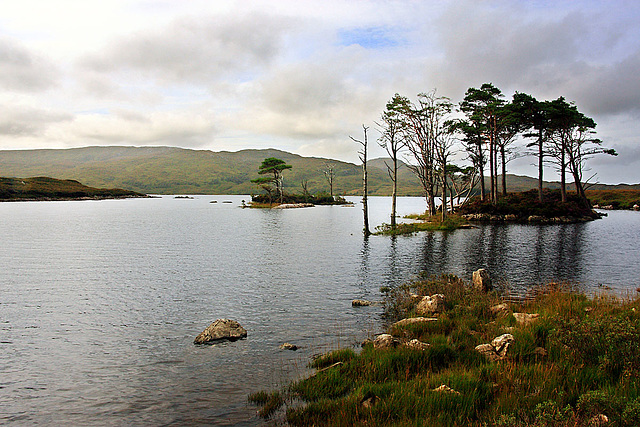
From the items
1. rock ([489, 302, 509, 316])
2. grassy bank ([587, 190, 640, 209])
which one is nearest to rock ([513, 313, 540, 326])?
rock ([489, 302, 509, 316])

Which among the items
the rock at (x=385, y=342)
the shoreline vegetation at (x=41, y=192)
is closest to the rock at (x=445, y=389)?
the rock at (x=385, y=342)

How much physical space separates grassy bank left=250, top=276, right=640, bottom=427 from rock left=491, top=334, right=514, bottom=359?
0.12 metres

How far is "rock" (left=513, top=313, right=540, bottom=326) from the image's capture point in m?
13.3

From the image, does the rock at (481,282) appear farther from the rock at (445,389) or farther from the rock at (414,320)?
the rock at (445,389)

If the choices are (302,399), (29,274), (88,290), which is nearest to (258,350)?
(302,399)

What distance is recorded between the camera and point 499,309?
53.2 ft

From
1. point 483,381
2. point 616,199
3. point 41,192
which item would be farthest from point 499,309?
point 41,192

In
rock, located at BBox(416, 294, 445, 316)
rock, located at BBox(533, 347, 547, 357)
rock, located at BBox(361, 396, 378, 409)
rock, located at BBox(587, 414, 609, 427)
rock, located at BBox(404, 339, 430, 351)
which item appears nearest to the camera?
rock, located at BBox(587, 414, 609, 427)

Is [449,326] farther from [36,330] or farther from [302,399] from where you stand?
[36,330]

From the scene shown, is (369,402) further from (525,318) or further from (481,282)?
(481,282)

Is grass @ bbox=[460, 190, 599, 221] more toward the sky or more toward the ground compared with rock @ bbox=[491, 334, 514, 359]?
more toward the sky

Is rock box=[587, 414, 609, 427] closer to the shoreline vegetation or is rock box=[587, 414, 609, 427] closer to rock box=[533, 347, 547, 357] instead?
rock box=[533, 347, 547, 357]

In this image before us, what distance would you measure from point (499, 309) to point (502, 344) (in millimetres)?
5417

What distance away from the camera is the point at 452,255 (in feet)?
113
